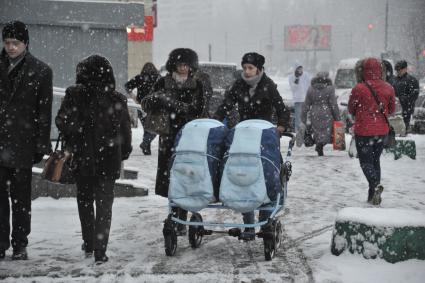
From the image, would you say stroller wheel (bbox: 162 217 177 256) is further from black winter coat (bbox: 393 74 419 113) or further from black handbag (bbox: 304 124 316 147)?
black winter coat (bbox: 393 74 419 113)

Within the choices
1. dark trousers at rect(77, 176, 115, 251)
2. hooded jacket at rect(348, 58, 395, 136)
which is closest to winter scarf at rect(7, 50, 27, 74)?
dark trousers at rect(77, 176, 115, 251)

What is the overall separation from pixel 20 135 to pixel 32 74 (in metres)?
0.54

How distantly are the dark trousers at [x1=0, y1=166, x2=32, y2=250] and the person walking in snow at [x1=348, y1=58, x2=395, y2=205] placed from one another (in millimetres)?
4609

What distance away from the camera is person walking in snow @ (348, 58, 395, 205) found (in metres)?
9.06

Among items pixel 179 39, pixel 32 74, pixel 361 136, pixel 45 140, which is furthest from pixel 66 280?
pixel 179 39

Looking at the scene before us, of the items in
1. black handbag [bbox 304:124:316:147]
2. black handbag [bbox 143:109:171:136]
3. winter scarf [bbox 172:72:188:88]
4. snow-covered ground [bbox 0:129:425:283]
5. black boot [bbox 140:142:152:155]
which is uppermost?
winter scarf [bbox 172:72:188:88]

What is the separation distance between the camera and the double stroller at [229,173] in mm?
5953

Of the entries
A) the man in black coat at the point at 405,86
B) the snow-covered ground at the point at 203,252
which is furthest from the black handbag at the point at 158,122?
the man in black coat at the point at 405,86

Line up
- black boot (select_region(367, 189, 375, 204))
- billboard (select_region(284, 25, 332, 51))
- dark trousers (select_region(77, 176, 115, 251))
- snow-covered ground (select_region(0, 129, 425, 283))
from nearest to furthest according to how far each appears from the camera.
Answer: snow-covered ground (select_region(0, 129, 425, 283)) < dark trousers (select_region(77, 176, 115, 251)) < black boot (select_region(367, 189, 375, 204)) < billboard (select_region(284, 25, 332, 51))

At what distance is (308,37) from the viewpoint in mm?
89875

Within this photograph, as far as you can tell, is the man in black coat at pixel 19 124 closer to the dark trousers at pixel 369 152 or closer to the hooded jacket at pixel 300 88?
the dark trousers at pixel 369 152

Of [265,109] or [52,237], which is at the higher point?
[265,109]

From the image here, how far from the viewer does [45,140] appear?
245 inches

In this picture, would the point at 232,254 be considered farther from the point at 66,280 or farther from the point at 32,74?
the point at 32,74
